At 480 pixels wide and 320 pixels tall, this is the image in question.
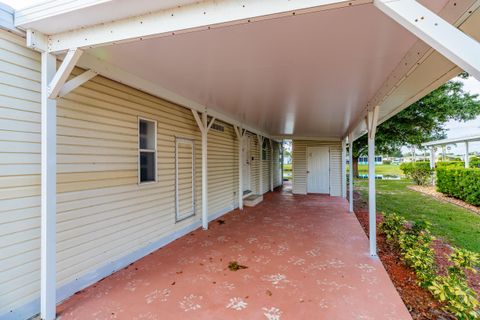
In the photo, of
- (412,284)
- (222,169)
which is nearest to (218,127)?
(222,169)

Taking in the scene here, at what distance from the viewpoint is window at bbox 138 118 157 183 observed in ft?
13.2

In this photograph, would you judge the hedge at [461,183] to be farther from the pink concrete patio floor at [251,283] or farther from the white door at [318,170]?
the pink concrete patio floor at [251,283]

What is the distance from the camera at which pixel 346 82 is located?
10.9 feet

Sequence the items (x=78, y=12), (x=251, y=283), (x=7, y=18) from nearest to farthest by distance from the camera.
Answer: (x=78, y=12) < (x=7, y=18) < (x=251, y=283)

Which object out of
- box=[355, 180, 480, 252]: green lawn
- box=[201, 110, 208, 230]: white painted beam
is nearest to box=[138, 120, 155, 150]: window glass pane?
box=[201, 110, 208, 230]: white painted beam

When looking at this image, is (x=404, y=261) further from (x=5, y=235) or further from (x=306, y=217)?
(x=5, y=235)

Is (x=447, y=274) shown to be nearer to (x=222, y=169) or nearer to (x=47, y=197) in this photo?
(x=47, y=197)

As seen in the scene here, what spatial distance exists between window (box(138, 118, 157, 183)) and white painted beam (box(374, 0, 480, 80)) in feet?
11.7

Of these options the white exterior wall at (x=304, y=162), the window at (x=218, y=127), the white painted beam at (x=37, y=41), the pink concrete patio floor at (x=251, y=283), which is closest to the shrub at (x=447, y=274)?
the pink concrete patio floor at (x=251, y=283)

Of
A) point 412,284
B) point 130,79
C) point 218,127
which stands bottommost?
point 412,284

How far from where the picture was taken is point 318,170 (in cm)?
1141

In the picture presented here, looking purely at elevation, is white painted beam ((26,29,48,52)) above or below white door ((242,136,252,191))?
→ above

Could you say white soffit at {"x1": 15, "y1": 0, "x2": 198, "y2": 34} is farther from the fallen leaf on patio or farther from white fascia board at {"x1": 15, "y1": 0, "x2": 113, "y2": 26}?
the fallen leaf on patio

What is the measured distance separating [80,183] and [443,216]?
844cm
